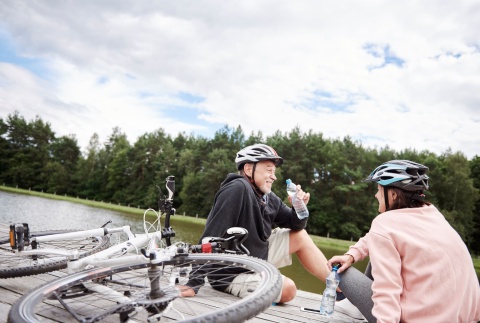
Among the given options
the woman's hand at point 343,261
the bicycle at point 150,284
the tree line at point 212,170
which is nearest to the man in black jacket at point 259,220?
the bicycle at point 150,284

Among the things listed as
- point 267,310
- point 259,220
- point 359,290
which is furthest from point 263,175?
point 359,290

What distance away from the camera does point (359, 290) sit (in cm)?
254

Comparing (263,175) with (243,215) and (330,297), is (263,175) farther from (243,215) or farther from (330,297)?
(330,297)

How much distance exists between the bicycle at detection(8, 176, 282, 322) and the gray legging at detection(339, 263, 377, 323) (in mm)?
809

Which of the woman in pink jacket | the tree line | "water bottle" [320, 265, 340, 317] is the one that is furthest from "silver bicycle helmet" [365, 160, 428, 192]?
the tree line

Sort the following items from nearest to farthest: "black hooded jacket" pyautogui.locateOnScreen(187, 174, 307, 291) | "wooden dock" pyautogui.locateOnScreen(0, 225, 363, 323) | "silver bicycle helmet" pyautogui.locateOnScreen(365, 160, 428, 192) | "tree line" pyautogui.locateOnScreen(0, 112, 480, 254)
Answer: "silver bicycle helmet" pyautogui.locateOnScreen(365, 160, 428, 192) → "wooden dock" pyautogui.locateOnScreen(0, 225, 363, 323) → "black hooded jacket" pyautogui.locateOnScreen(187, 174, 307, 291) → "tree line" pyautogui.locateOnScreen(0, 112, 480, 254)

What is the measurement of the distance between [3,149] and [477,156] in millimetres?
79075

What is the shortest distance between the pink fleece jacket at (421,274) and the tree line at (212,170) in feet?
129

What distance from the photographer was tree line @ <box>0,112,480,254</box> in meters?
39.6

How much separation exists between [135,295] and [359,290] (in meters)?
1.63

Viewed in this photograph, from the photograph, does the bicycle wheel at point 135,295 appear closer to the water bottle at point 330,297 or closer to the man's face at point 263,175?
the water bottle at point 330,297

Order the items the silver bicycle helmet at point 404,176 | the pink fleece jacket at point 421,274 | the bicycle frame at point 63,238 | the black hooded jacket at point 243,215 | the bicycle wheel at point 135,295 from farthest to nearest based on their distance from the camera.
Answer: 1. the black hooded jacket at point 243,215
2. the bicycle frame at point 63,238
3. the silver bicycle helmet at point 404,176
4. the pink fleece jacket at point 421,274
5. the bicycle wheel at point 135,295

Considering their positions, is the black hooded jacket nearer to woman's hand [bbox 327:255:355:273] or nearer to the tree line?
woman's hand [bbox 327:255:355:273]

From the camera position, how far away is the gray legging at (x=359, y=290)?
2.45 metres
